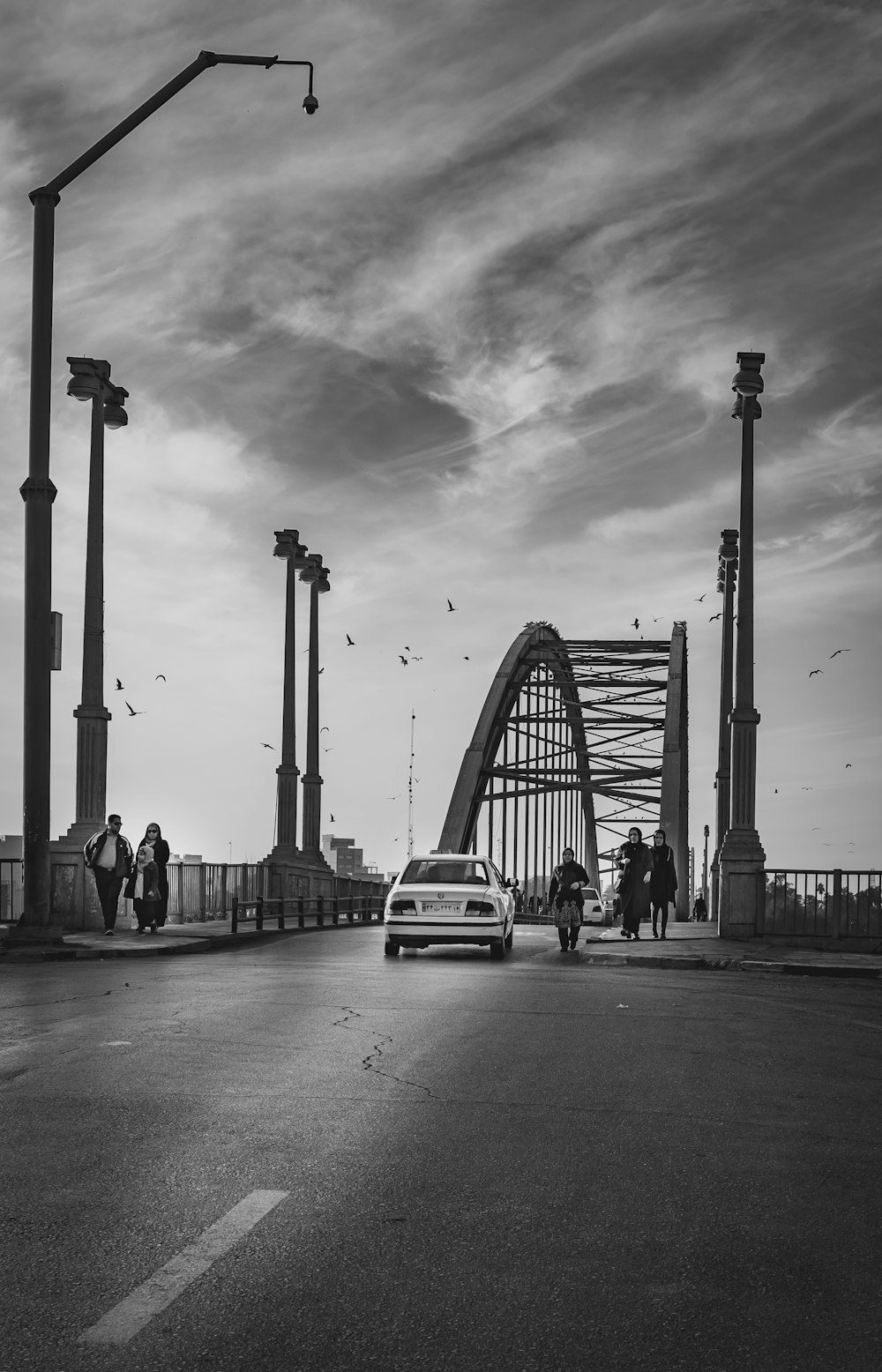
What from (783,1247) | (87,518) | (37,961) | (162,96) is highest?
(162,96)

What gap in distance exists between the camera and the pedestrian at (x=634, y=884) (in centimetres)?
2548

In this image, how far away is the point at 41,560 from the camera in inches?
782

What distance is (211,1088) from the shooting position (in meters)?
7.95

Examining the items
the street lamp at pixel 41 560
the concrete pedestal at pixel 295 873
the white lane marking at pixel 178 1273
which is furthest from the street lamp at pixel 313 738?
the white lane marking at pixel 178 1273

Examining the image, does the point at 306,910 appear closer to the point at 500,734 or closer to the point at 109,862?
the point at 109,862

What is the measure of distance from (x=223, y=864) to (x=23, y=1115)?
24.0m

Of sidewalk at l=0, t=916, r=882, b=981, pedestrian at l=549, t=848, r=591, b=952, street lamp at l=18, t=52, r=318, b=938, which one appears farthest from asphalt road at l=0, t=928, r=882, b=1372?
pedestrian at l=549, t=848, r=591, b=952

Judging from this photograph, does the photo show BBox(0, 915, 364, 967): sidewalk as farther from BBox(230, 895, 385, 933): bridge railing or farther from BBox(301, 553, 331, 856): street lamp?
BBox(301, 553, 331, 856): street lamp

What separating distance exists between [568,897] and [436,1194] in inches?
687

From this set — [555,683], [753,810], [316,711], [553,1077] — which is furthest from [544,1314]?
[555,683]

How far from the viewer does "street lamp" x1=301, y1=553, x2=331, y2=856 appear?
3825 cm

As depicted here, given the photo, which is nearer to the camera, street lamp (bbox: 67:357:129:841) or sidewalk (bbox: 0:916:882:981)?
sidewalk (bbox: 0:916:882:981)

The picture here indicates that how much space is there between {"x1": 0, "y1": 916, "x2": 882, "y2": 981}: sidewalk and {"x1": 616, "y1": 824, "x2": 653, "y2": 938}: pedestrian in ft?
1.14

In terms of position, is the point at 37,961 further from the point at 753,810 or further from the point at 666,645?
the point at 666,645
